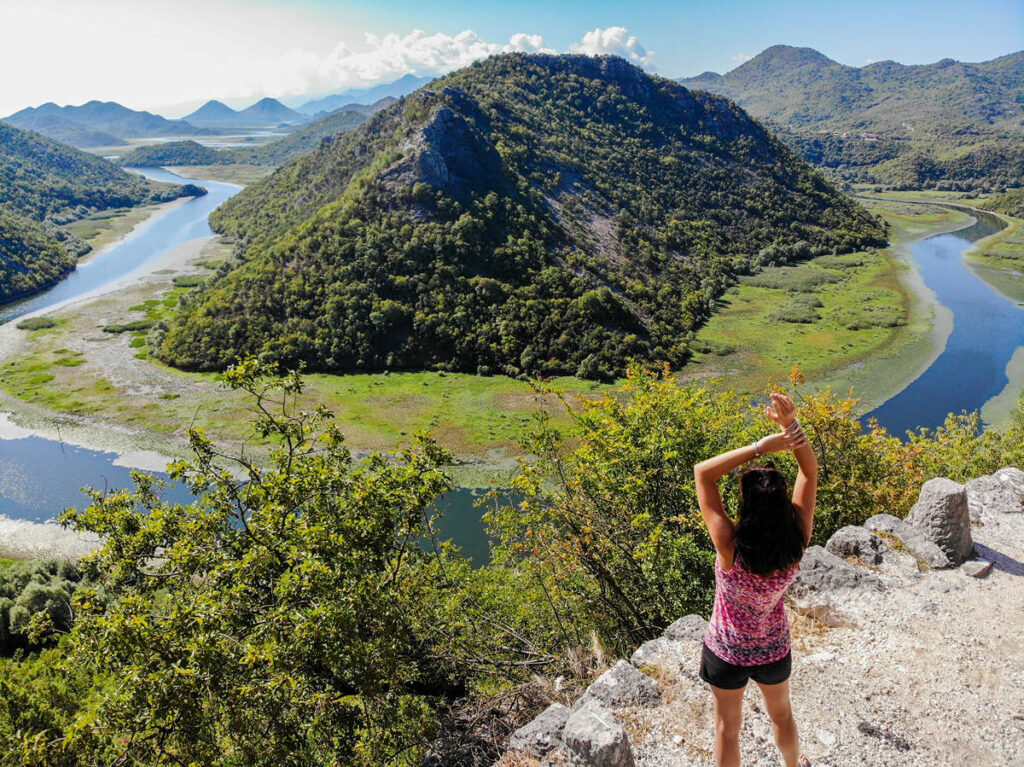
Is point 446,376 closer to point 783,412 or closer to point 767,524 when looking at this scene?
point 783,412

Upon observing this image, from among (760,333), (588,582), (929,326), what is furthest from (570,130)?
(588,582)

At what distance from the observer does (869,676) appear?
884 centimetres

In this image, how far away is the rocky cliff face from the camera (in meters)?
7.66

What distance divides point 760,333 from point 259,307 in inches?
2454

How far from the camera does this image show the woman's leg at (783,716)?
18.6 ft

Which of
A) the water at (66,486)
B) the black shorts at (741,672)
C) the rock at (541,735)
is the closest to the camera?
the black shorts at (741,672)

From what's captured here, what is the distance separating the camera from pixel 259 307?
67.3m

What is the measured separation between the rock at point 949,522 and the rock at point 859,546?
3.35 feet

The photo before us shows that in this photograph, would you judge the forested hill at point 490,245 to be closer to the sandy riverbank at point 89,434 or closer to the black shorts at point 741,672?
the sandy riverbank at point 89,434

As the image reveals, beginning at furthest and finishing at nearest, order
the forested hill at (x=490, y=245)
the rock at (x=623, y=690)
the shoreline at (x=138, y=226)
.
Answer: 1. the shoreline at (x=138, y=226)
2. the forested hill at (x=490, y=245)
3. the rock at (x=623, y=690)

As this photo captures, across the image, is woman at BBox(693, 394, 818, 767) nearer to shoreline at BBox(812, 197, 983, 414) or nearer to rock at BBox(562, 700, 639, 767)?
rock at BBox(562, 700, 639, 767)

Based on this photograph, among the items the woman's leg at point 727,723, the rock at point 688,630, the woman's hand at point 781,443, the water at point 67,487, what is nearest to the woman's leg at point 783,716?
the woman's leg at point 727,723

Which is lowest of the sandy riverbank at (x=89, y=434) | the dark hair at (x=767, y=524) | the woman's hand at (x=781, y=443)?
the sandy riverbank at (x=89, y=434)

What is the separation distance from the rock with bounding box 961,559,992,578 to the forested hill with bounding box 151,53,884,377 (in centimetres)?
4732
